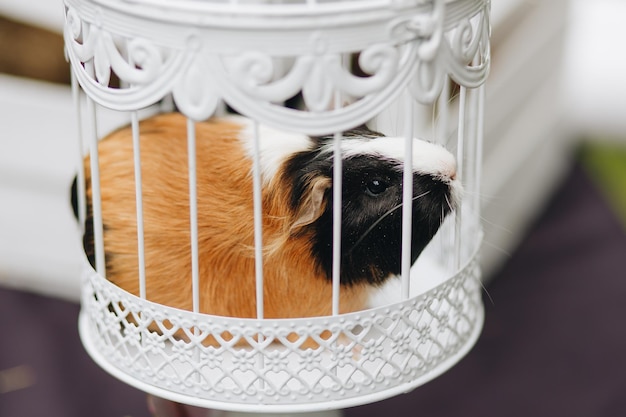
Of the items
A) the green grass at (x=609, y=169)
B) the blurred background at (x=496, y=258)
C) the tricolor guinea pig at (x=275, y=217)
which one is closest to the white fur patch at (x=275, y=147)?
the tricolor guinea pig at (x=275, y=217)

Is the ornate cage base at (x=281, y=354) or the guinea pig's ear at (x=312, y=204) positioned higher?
the guinea pig's ear at (x=312, y=204)

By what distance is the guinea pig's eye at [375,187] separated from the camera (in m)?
0.70

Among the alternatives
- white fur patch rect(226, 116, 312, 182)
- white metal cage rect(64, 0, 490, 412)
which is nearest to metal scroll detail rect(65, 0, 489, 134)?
white metal cage rect(64, 0, 490, 412)

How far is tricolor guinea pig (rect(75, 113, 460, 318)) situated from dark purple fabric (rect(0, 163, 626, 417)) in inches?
21.5

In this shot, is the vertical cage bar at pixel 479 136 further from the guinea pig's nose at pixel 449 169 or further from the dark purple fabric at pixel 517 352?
the dark purple fabric at pixel 517 352

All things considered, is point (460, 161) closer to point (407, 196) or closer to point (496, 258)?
point (407, 196)

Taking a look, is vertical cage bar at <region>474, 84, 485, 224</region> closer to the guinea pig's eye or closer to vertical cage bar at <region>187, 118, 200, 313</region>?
the guinea pig's eye

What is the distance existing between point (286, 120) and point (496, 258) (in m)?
0.98

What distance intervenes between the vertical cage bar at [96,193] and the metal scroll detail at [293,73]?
8 centimetres

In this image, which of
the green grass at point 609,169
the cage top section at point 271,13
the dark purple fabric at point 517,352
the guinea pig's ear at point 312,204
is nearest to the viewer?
the cage top section at point 271,13

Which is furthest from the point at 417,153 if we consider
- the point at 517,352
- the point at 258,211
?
the point at 517,352

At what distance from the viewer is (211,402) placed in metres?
0.69

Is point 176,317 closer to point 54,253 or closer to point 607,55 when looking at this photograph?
point 54,253

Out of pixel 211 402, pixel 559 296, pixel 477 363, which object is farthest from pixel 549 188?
pixel 211 402
